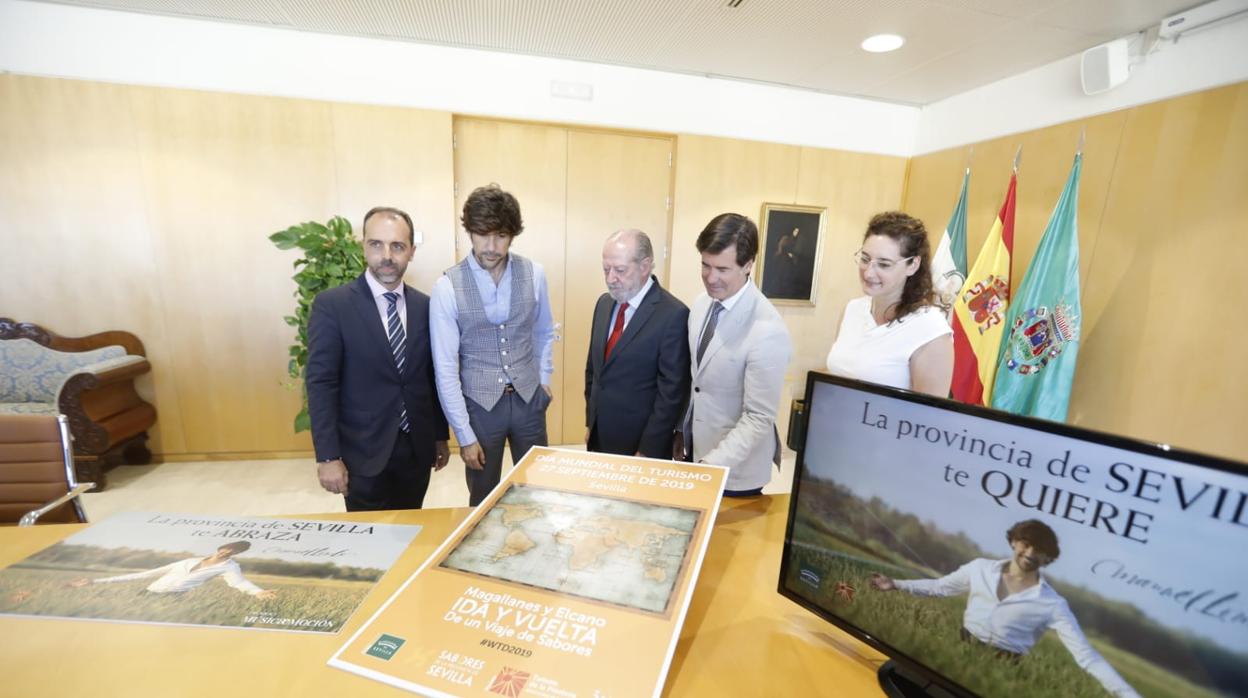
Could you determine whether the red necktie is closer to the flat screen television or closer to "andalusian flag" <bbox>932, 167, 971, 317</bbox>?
the flat screen television

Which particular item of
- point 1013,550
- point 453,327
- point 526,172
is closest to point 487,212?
point 453,327

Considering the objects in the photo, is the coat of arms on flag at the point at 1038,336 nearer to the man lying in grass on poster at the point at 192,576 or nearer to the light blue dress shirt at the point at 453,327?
the light blue dress shirt at the point at 453,327

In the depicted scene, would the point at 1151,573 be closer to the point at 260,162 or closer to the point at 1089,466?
the point at 1089,466

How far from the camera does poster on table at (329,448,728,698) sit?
572 mm

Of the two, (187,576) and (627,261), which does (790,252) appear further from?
(187,576)

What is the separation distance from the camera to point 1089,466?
19.8 inches

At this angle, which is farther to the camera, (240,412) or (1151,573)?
(240,412)

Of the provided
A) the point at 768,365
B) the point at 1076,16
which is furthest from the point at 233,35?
the point at 1076,16

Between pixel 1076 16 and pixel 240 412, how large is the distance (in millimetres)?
5752

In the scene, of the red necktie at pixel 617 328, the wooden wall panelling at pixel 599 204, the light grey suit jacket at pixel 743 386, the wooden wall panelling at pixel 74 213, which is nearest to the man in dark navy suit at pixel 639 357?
the red necktie at pixel 617 328

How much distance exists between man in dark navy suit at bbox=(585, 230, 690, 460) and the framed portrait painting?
244 centimetres

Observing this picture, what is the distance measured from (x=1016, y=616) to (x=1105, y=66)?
3.55 m

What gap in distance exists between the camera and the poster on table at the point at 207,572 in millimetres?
706

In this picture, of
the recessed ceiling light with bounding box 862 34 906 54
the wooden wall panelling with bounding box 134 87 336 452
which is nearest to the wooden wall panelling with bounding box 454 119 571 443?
the wooden wall panelling with bounding box 134 87 336 452
